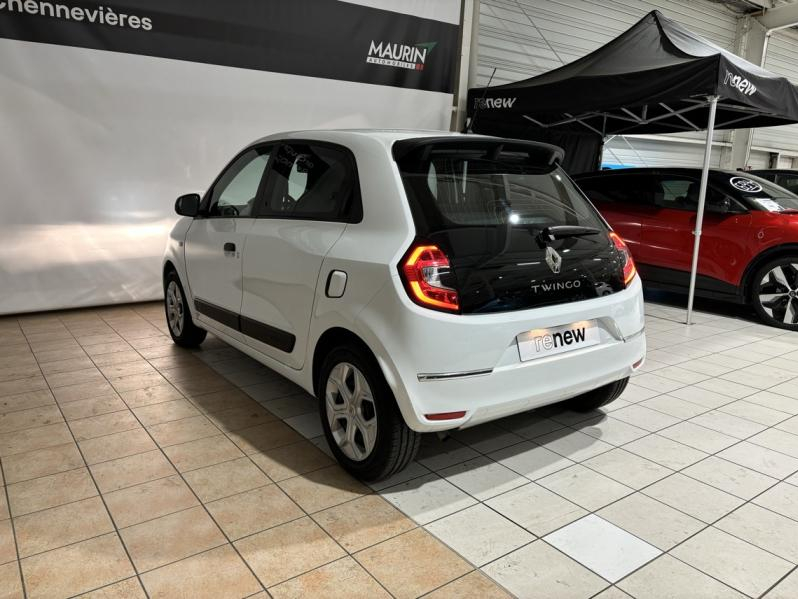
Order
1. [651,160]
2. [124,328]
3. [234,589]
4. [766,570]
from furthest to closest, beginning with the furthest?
[651,160] → [124,328] → [766,570] → [234,589]

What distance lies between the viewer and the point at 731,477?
106 inches

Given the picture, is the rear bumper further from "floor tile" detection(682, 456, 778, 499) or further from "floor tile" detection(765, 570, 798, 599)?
"floor tile" detection(765, 570, 798, 599)

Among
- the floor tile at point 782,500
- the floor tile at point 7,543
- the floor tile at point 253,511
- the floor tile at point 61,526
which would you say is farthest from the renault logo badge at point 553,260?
the floor tile at point 7,543

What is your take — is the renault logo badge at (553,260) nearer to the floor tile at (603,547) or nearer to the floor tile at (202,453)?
the floor tile at (603,547)

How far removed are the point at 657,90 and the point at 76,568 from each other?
5.36 m

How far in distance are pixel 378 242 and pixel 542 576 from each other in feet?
4.34

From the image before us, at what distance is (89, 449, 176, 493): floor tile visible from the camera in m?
2.57

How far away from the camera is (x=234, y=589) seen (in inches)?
75.1

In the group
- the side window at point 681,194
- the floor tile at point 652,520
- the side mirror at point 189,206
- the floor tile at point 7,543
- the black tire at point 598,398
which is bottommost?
the floor tile at point 7,543

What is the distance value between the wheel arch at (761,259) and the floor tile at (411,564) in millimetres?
4732

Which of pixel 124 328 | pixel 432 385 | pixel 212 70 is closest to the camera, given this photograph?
pixel 432 385

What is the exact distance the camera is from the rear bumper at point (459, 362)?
2205 millimetres

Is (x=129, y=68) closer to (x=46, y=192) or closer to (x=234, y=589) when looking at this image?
(x=46, y=192)

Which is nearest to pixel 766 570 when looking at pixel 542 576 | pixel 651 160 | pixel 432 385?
pixel 542 576
